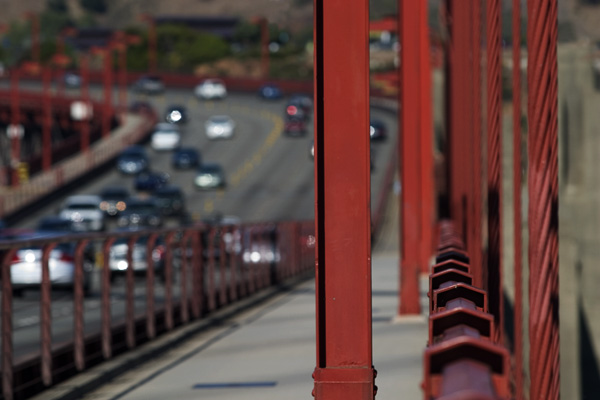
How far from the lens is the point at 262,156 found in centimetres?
8156

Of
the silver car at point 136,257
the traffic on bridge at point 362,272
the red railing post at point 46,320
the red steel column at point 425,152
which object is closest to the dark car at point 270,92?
the traffic on bridge at point 362,272

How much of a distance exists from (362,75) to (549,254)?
1.39m

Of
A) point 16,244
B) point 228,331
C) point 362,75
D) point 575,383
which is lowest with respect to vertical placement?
point 575,383

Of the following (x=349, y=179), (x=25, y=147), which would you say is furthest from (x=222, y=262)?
(x=25, y=147)

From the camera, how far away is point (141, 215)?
181 feet

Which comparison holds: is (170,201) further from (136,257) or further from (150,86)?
(150,86)

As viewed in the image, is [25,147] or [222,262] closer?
[222,262]

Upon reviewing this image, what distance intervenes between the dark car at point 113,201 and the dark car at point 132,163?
11.0 m

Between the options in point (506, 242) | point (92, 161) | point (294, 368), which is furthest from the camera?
point (92, 161)

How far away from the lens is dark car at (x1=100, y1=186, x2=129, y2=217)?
198 ft

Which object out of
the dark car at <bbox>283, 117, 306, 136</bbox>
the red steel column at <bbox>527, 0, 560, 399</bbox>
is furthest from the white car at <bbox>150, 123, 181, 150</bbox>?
the red steel column at <bbox>527, 0, 560, 399</bbox>

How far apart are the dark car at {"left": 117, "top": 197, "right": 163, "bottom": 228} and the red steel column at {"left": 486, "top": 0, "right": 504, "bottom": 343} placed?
4417cm

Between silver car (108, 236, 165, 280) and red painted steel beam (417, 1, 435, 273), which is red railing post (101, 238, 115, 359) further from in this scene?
red painted steel beam (417, 1, 435, 273)

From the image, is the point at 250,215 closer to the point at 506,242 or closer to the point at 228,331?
the point at 506,242
